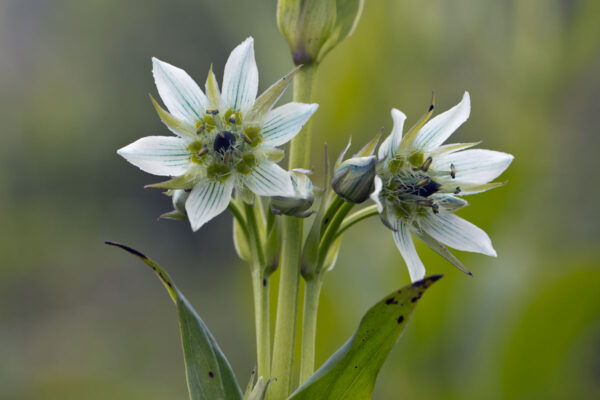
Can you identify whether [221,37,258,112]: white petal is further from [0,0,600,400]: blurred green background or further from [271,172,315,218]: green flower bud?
[0,0,600,400]: blurred green background

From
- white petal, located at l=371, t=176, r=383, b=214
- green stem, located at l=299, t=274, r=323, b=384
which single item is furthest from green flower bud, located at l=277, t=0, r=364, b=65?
green stem, located at l=299, t=274, r=323, b=384

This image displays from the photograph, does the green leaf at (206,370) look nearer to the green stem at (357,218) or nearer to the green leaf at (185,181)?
the green leaf at (185,181)

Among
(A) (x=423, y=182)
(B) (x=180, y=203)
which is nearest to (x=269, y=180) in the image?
(B) (x=180, y=203)

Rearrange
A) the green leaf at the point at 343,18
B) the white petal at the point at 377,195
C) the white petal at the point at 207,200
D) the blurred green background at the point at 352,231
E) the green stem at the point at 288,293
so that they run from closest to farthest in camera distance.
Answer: the white petal at the point at 377,195, the white petal at the point at 207,200, the green stem at the point at 288,293, the green leaf at the point at 343,18, the blurred green background at the point at 352,231

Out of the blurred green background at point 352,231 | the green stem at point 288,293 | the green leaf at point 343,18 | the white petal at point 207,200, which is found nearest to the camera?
the white petal at point 207,200

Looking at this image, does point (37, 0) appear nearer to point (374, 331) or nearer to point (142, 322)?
point (142, 322)

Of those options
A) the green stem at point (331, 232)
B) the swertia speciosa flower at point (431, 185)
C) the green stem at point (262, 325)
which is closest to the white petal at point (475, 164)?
the swertia speciosa flower at point (431, 185)
